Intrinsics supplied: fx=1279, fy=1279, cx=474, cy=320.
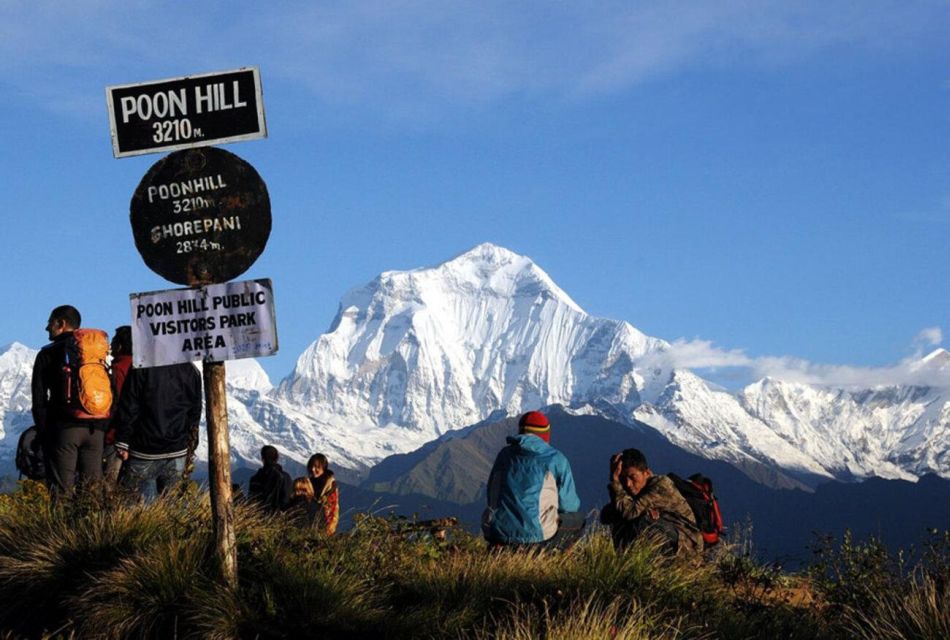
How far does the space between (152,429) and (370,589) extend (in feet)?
11.6

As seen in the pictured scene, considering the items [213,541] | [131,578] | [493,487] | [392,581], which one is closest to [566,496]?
[493,487]

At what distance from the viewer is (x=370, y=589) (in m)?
8.71

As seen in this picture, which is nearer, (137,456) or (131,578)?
(131,578)

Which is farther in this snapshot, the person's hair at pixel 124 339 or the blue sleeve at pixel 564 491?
the person's hair at pixel 124 339

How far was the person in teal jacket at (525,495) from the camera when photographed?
10688 mm

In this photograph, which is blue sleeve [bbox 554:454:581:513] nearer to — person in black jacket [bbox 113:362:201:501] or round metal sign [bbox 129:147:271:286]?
person in black jacket [bbox 113:362:201:501]

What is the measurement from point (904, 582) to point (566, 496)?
301cm

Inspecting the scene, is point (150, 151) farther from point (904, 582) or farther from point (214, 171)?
point (904, 582)

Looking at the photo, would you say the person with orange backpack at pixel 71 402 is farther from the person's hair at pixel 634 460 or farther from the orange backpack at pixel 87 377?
the person's hair at pixel 634 460

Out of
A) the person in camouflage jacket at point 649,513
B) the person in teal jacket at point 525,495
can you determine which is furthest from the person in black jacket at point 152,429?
the person in camouflage jacket at point 649,513

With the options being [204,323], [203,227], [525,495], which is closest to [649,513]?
[525,495]

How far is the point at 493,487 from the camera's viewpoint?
11.0 metres

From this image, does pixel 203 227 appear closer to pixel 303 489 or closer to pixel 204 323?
pixel 204 323

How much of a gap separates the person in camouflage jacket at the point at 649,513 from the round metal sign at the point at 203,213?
4000mm
